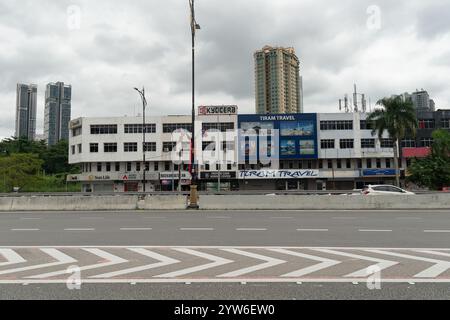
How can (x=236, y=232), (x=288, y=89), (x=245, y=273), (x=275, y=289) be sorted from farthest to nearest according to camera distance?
(x=288, y=89)
(x=236, y=232)
(x=245, y=273)
(x=275, y=289)

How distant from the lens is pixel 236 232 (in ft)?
38.3

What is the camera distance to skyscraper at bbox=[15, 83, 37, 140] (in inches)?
3578

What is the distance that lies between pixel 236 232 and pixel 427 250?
210 inches

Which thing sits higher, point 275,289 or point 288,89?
point 288,89

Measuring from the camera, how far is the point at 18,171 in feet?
202

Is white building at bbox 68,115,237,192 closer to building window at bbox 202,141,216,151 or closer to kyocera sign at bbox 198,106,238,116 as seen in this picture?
kyocera sign at bbox 198,106,238,116

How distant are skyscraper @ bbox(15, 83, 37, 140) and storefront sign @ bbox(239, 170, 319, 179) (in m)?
59.7

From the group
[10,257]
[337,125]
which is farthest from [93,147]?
[10,257]

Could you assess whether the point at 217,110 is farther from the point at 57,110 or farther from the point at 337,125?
the point at 57,110

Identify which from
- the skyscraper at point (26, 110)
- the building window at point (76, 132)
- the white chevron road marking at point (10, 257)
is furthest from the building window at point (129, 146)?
the white chevron road marking at point (10, 257)
